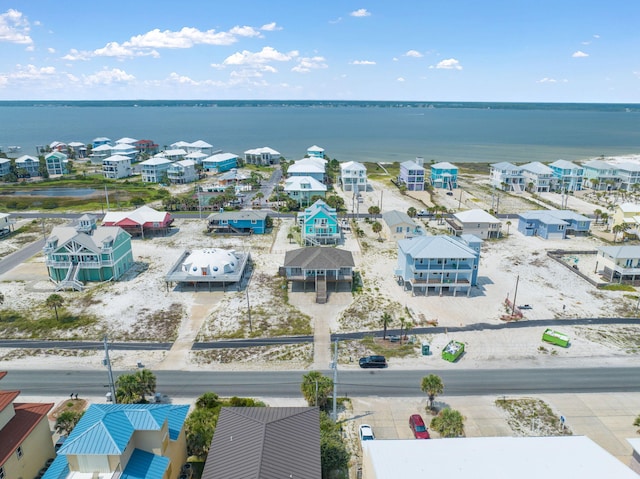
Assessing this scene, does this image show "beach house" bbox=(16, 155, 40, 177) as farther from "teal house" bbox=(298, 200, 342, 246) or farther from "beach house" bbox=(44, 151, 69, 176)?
"teal house" bbox=(298, 200, 342, 246)

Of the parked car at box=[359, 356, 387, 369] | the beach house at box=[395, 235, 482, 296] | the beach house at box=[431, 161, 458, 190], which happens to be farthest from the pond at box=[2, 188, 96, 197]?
the parked car at box=[359, 356, 387, 369]

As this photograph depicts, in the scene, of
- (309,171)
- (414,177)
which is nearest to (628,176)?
(414,177)

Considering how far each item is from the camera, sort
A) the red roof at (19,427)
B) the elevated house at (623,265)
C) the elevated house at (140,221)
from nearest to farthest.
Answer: the red roof at (19,427), the elevated house at (623,265), the elevated house at (140,221)

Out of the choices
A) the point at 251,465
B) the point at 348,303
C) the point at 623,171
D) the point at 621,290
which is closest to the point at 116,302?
the point at 348,303

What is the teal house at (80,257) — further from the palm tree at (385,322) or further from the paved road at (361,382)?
the palm tree at (385,322)

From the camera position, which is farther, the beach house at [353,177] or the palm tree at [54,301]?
the beach house at [353,177]

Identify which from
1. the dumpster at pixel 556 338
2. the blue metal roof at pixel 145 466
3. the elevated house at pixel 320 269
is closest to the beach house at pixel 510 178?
the elevated house at pixel 320 269
